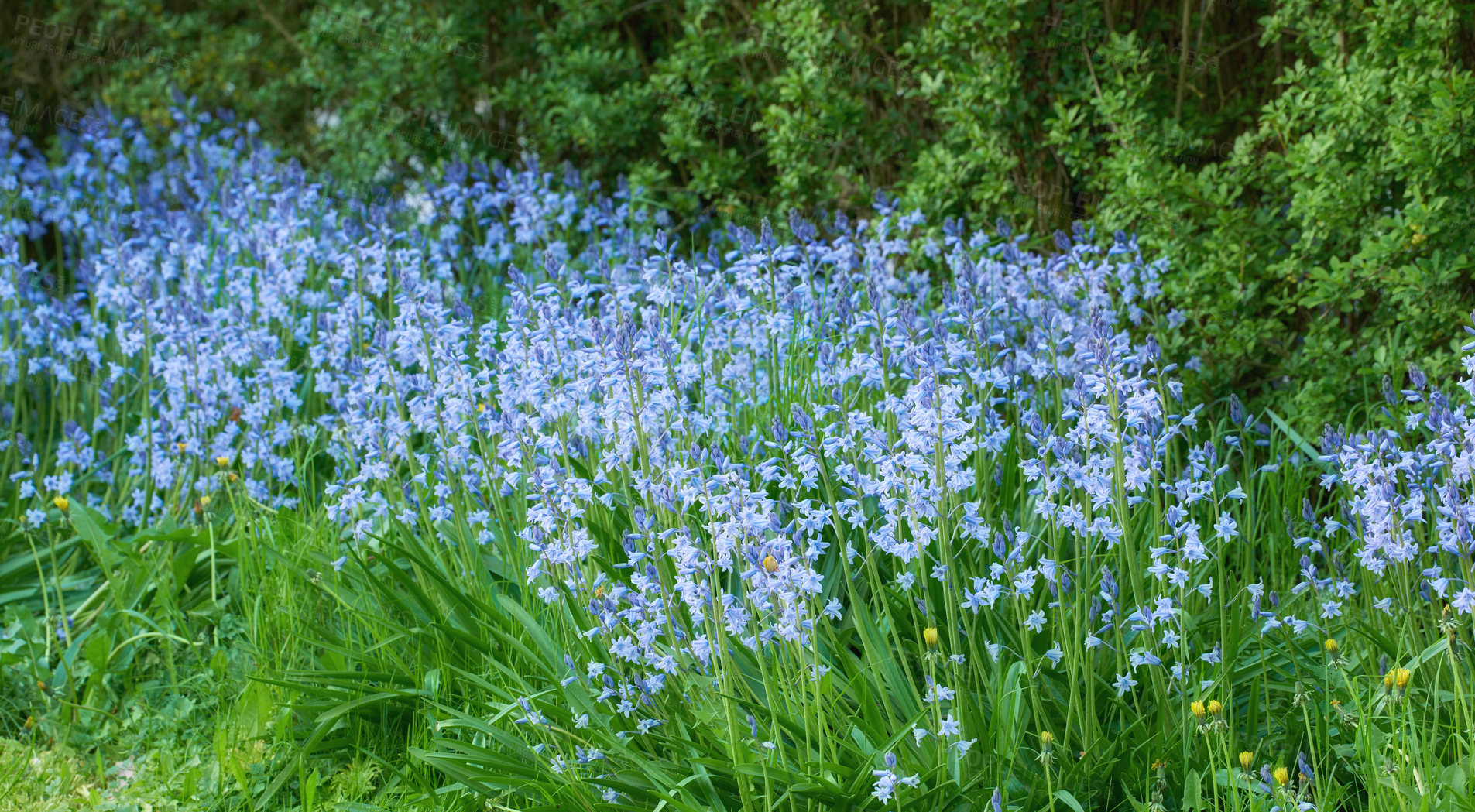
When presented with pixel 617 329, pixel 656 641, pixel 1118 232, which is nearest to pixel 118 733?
pixel 656 641

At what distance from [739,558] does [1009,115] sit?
324cm

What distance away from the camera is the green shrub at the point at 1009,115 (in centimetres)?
424

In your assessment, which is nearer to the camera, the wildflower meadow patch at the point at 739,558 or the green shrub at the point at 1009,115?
the wildflower meadow patch at the point at 739,558

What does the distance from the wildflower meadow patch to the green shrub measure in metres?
0.36

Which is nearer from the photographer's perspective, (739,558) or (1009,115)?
(739,558)

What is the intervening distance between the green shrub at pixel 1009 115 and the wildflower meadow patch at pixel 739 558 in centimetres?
36

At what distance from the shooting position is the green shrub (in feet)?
13.9

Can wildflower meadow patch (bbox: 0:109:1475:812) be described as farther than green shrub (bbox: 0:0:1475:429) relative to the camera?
No

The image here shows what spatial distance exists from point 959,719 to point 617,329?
3.75 ft

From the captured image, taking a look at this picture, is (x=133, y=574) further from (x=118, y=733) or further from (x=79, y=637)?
(x=118, y=733)

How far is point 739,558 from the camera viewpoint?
300cm

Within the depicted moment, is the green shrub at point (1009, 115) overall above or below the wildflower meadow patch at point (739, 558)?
above

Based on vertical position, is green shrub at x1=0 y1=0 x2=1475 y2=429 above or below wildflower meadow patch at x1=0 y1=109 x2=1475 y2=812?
above

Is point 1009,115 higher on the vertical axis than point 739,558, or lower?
higher
